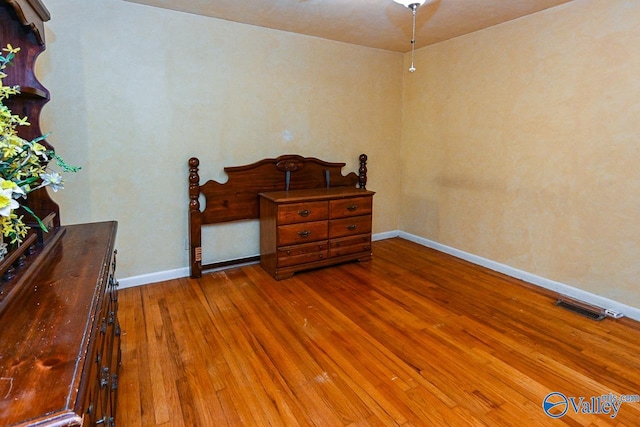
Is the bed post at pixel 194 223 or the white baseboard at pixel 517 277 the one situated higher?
the bed post at pixel 194 223

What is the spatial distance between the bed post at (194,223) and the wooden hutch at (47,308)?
118 centimetres

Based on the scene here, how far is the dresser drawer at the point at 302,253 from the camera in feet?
10.9

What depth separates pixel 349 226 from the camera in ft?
12.0

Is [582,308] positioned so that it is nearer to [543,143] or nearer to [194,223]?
[543,143]

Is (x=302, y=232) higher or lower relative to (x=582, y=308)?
higher

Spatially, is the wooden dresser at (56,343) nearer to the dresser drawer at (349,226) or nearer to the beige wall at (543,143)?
the dresser drawer at (349,226)

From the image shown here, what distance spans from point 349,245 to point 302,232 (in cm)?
57

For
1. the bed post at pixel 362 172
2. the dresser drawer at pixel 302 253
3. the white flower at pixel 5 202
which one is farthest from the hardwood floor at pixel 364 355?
the bed post at pixel 362 172

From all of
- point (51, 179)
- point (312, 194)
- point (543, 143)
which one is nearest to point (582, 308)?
point (543, 143)

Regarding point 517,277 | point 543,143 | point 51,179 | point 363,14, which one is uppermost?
point 363,14

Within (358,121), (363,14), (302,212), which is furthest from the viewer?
(358,121)

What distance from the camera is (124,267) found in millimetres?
3119

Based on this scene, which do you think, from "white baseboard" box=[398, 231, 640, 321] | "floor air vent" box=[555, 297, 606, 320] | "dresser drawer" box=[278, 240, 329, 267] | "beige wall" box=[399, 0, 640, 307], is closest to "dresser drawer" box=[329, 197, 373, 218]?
"dresser drawer" box=[278, 240, 329, 267]

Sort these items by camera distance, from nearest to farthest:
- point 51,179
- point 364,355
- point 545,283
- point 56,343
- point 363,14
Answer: point 56,343 → point 51,179 → point 364,355 → point 363,14 → point 545,283
